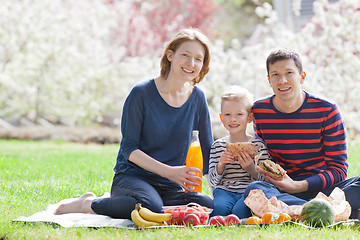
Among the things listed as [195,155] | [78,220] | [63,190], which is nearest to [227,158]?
[195,155]

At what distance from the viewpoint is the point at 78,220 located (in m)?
3.65

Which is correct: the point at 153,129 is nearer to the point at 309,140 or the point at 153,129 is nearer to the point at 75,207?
the point at 75,207

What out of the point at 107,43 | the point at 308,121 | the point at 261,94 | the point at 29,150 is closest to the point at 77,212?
the point at 308,121

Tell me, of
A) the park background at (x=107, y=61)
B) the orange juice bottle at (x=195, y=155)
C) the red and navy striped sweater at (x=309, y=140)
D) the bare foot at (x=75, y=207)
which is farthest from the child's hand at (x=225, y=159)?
the park background at (x=107, y=61)

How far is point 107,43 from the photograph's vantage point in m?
14.1

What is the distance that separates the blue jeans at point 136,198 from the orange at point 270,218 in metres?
0.54

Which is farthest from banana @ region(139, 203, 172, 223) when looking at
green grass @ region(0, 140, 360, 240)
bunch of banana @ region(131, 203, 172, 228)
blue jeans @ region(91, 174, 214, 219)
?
blue jeans @ region(91, 174, 214, 219)

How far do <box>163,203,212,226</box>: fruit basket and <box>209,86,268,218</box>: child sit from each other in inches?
15.7

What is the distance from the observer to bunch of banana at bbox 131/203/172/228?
337 centimetres

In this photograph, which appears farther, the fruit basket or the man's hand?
the man's hand

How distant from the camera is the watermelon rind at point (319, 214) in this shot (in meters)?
3.34

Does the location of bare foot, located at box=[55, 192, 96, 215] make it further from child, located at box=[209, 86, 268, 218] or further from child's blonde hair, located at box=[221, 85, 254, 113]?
child's blonde hair, located at box=[221, 85, 254, 113]

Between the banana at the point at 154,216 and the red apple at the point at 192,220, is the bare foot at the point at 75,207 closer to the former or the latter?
the banana at the point at 154,216

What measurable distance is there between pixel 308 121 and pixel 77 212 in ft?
5.95
